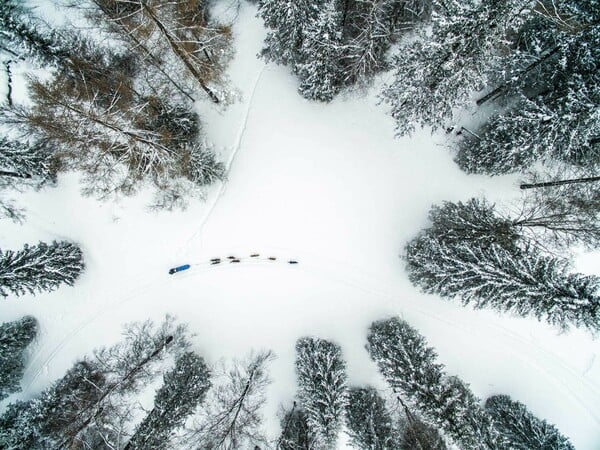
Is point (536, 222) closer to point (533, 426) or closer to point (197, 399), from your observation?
point (533, 426)

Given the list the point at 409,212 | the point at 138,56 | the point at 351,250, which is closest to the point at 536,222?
the point at 409,212

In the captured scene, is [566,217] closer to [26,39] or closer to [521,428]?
[521,428]

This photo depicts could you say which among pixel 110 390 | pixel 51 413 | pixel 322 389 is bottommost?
pixel 51 413

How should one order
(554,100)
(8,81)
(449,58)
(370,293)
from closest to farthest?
1. (449,58)
2. (554,100)
3. (8,81)
4. (370,293)

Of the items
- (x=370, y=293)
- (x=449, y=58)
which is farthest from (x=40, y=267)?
(x=449, y=58)

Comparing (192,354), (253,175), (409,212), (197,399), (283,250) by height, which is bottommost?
(197,399)

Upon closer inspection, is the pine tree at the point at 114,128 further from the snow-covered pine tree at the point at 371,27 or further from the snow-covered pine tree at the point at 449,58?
the snow-covered pine tree at the point at 449,58

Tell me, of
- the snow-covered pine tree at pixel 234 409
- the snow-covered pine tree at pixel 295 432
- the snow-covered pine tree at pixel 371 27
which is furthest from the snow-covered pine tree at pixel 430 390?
the snow-covered pine tree at pixel 371 27

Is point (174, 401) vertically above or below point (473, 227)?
below
